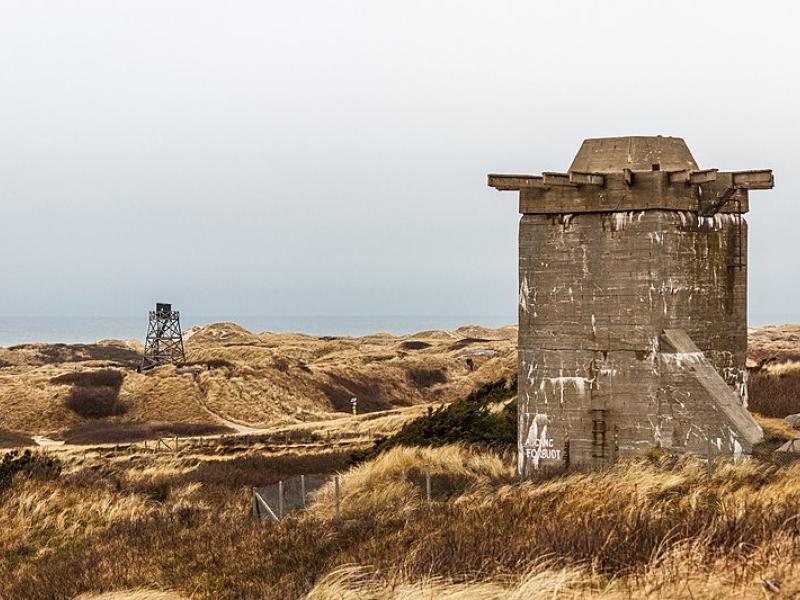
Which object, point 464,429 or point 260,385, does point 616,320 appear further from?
point 260,385

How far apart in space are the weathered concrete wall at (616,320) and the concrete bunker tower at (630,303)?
15 mm

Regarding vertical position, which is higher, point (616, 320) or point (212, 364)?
point (616, 320)

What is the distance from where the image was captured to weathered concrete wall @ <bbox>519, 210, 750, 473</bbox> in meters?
11.3

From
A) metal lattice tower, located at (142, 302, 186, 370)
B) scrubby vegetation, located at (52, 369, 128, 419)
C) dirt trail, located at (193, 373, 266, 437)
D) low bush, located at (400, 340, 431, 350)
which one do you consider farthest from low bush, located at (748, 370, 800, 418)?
low bush, located at (400, 340, 431, 350)

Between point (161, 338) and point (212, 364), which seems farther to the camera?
point (161, 338)

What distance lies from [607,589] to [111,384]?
4551 cm

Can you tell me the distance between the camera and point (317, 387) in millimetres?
53062

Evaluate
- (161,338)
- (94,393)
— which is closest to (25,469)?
(94,393)

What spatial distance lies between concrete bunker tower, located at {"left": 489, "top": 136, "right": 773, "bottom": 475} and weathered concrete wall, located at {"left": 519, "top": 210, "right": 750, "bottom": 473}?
0.05ft

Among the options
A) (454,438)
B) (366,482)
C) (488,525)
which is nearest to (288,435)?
(454,438)

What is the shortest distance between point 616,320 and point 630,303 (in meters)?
0.29

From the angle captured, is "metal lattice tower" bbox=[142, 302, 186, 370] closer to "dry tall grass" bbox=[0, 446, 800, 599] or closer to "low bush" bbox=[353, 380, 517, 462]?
"low bush" bbox=[353, 380, 517, 462]

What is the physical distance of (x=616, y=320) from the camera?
11461 millimetres

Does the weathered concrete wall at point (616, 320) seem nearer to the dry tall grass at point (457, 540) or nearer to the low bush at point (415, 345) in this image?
the dry tall grass at point (457, 540)
